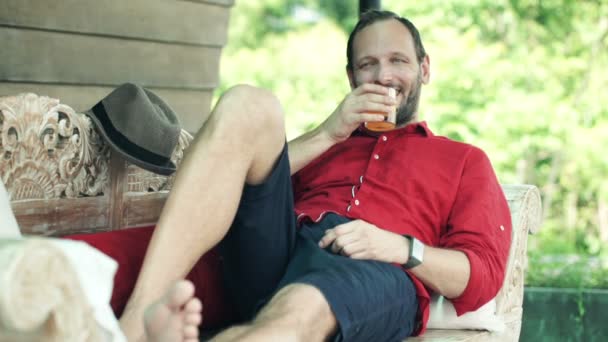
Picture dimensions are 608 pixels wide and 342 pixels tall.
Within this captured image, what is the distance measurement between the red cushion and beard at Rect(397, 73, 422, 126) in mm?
715

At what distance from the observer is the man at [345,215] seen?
1.81 meters

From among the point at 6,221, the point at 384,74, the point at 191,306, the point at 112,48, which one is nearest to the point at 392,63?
the point at 384,74

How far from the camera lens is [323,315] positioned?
1.80 metres

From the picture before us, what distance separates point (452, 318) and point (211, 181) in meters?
0.80

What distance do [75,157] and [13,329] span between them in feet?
4.38

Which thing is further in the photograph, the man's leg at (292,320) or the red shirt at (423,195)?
the red shirt at (423,195)

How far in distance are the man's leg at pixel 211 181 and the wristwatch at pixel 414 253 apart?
402 mm

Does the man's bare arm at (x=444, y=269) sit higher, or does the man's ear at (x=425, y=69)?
the man's ear at (x=425, y=69)

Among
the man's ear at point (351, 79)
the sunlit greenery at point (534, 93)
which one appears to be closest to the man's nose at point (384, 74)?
the man's ear at point (351, 79)

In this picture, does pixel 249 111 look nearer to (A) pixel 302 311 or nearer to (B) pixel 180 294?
(A) pixel 302 311

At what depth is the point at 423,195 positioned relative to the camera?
7.65ft

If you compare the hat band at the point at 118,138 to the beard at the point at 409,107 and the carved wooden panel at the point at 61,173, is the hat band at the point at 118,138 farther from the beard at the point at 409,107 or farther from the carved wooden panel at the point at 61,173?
the beard at the point at 409,107

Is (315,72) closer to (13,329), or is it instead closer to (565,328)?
(565,328)

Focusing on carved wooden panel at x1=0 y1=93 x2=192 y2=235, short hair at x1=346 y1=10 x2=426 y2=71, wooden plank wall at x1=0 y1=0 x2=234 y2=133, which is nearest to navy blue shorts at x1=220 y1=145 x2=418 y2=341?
carved wooden panel at x1=0 y1=93 x2=192 y2=235
